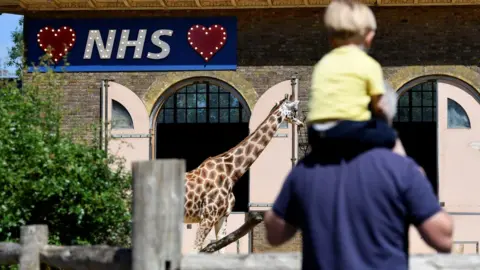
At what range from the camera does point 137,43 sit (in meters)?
20.0

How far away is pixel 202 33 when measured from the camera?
Result: 19844 millimetres

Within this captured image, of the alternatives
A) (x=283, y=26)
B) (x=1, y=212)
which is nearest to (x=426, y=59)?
(x=283, y=26)

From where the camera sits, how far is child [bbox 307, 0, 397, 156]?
10.7ft

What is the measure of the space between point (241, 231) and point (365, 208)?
8.12 meters

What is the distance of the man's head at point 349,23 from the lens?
336 cm

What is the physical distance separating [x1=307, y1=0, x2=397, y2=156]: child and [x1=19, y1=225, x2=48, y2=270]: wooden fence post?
4.02 metres

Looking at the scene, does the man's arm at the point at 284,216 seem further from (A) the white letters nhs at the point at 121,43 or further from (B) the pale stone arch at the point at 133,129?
(A) the white letters nhs at the point at 121,43

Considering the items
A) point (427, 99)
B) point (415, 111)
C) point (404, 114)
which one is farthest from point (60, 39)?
point (427, 99)

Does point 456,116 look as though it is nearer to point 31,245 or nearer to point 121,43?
point 121,43

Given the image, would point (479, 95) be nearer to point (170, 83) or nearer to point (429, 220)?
point (170, 83)

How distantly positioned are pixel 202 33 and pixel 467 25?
5.09 metres

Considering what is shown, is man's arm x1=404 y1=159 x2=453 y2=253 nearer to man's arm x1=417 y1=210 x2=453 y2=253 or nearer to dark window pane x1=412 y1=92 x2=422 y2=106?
man's arm x1=417 y1=210 x2=453 y2=253

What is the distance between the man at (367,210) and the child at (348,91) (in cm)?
5

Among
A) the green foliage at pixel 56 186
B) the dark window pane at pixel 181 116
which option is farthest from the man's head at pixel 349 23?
the dark window pane at pixel 181 116
